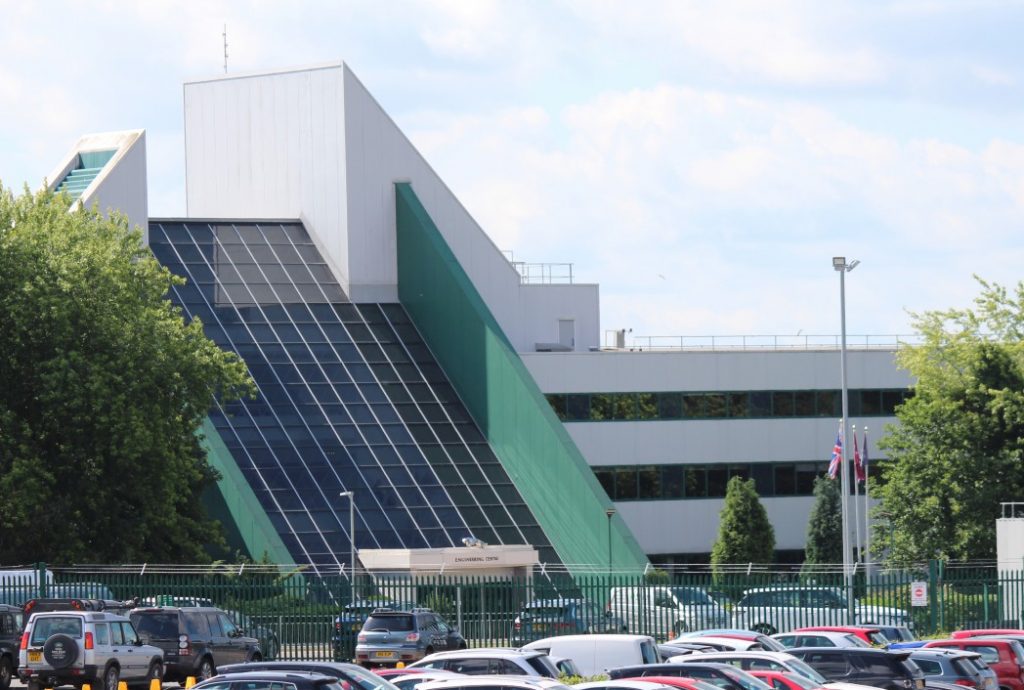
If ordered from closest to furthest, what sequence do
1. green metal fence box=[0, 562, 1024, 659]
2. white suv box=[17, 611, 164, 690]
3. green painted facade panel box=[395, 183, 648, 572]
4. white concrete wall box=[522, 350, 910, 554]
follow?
1. white suv box=[17, 611, 164, 690]
2. green metal fence box=[0, 562, 1024, 659]
3. green painted facade panel box=[395, 183, 648, 572]
4. white concrete wall box=[522, 350, 910, 554]

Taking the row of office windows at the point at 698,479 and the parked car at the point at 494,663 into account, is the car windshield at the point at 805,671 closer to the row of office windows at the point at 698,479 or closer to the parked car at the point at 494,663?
the parked car at the point at 494,663

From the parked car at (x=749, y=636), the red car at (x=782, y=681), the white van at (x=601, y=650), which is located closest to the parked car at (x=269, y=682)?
the red car at (x=782, y=681)

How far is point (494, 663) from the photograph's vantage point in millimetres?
25906

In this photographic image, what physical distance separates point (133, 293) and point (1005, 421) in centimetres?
2899

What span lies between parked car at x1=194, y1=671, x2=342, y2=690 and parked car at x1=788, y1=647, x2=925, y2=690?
8.98 m

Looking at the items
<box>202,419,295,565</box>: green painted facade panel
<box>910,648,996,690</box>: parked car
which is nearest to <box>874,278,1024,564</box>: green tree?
<box>202,419,295,565</box>: green painted facade panel

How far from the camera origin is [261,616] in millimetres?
38750

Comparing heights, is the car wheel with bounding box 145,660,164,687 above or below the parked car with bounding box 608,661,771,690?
below

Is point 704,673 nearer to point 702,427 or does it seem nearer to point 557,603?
point 557,603

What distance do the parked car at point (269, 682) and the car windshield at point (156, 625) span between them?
39.0ft

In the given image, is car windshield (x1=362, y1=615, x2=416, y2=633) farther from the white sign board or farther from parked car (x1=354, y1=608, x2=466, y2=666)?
the white sign board

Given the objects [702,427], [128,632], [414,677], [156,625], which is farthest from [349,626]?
[702,427]

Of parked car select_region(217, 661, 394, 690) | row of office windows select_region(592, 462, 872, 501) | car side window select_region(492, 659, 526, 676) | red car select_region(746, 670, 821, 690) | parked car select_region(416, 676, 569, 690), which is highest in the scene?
row of office windows select_region(592, 462, 872, 501)

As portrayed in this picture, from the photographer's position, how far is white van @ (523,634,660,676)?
28.3 m
